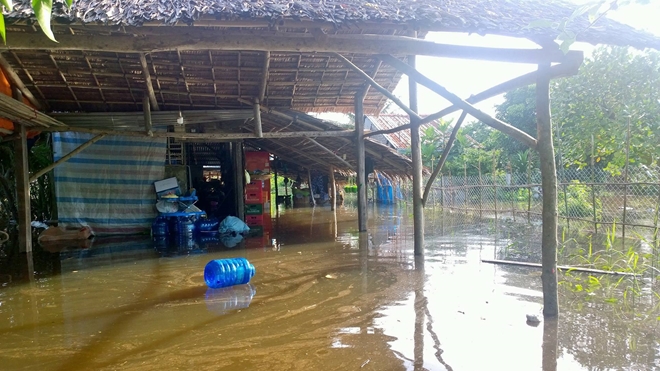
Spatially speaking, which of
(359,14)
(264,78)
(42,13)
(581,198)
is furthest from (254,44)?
(581,198)

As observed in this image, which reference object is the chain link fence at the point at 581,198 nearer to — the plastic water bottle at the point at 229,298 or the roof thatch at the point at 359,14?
the roof thatch at the point at 359,14

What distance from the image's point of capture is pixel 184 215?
10594 mm

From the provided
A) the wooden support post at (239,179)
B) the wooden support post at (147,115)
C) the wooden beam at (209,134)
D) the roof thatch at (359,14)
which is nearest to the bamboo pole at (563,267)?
the roof thatch at (359,14)

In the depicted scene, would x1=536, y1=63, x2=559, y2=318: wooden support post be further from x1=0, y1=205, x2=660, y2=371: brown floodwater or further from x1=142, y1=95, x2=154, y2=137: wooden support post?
x1=142, y1=95, x2=154, y2=137: wooden support post

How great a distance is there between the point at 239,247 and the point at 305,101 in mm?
3838

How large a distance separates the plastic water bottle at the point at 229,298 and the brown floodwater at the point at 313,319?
23 millimetres

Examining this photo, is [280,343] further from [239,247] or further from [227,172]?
[227,172]

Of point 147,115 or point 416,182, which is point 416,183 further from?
point 147,115

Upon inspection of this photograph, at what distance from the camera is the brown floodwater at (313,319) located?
3.17 m

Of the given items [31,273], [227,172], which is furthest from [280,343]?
[227,172]

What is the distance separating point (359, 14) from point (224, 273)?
11.2ft

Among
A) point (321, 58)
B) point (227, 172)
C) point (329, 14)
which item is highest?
point (321, 58)

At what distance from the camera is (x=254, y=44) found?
4.14m

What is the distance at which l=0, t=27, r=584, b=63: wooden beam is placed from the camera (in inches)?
154
